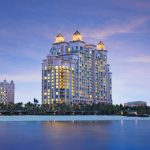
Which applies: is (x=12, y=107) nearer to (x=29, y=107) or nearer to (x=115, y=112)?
(x=29, y=107)

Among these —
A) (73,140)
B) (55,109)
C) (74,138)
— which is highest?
(55,109)

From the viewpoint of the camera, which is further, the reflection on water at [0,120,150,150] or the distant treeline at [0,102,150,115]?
the distant treeline at [0,102,150,115]

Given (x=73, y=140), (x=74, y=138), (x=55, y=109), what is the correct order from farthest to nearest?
(x=55, y=109) < (x=74, y=138) < (x=73, y=140)

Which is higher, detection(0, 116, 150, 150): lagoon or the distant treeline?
the distant treeline

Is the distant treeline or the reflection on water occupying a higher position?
the distant treeline

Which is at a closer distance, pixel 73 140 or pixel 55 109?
pixel 73 140

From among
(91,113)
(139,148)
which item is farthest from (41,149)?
(91,113)

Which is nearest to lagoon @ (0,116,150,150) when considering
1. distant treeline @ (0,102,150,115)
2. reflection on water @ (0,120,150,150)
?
reflection on water @ (0,120,150,150)

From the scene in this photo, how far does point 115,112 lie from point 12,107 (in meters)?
60.7

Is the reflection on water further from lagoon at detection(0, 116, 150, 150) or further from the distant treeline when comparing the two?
the distant treeline

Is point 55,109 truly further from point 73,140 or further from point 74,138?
point 73,140

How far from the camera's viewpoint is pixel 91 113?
184000 mm

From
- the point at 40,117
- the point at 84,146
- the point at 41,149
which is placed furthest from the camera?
the point at 40,117

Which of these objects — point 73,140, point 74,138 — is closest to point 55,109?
point 74,138
